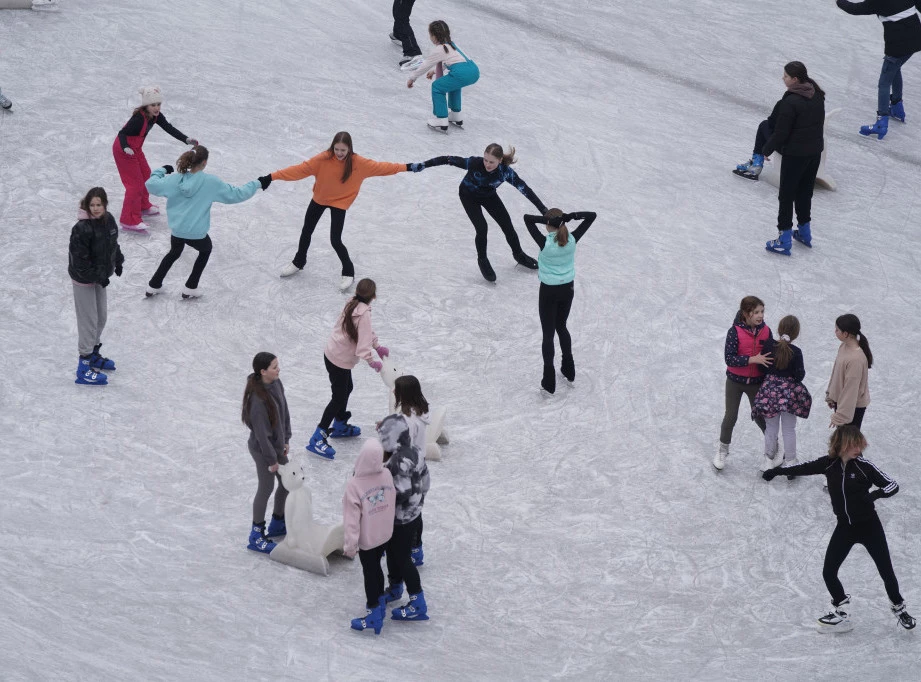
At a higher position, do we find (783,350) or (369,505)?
(783,350)

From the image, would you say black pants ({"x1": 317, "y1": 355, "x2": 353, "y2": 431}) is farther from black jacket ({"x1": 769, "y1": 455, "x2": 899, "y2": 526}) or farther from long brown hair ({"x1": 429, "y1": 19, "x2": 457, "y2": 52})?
long brown hair ({"x1": 429, "y1": 19, "x2": 457, "y2": 52})

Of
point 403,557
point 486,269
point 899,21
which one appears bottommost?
point 403,557

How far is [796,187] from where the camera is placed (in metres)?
12.6

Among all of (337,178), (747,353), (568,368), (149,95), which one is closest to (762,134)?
(568,368)

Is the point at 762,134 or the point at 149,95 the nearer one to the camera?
the point at 149,95

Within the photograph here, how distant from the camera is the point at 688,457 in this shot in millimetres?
9609

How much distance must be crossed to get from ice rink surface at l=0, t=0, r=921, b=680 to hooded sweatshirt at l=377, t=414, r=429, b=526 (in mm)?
970

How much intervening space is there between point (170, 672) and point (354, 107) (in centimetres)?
955

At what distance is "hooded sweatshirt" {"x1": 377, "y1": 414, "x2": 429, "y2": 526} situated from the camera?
695 cm

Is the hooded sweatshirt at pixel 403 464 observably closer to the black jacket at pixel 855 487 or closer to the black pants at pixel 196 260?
the black jacket at pixel 855 487

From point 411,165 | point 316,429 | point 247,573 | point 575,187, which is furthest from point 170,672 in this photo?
point 575,187

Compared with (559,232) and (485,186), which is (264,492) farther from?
(485,186)

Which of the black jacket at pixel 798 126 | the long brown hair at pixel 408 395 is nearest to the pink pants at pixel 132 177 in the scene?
the long brown hair at pixel 408 395

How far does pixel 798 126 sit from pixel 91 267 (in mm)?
7464
